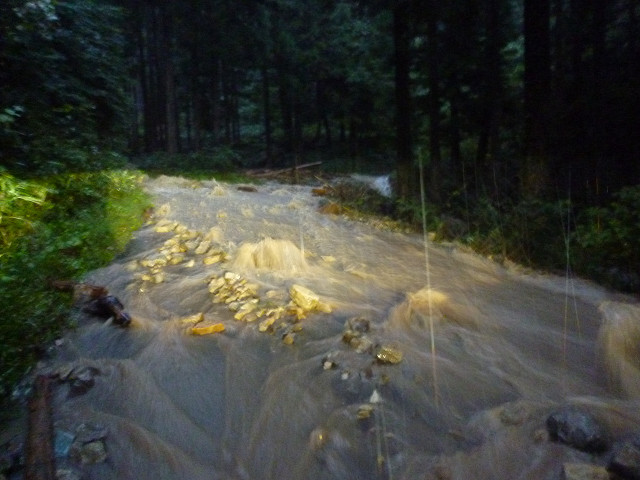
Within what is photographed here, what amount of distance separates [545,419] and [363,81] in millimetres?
25126

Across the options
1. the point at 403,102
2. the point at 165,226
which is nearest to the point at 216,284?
the point at 165,226

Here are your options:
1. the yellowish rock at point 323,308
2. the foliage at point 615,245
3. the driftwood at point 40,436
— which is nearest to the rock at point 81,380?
the driftwood at point 40,436

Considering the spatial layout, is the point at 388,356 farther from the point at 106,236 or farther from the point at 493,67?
the point at 493,67

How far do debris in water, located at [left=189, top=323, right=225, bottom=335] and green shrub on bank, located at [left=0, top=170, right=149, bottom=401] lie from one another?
1.23m

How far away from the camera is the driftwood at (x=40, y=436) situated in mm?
3121

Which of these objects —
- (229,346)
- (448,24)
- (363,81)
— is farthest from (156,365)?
(363,81)

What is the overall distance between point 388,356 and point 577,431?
162cm

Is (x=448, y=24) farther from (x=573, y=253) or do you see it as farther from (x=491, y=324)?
(x=491, y=324)

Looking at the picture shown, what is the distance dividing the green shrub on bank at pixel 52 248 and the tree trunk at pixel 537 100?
23.0 ft

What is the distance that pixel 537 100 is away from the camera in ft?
31.6

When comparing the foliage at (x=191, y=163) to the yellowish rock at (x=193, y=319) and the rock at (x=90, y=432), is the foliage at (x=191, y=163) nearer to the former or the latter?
the yellowish rock at (x=193, y=319)

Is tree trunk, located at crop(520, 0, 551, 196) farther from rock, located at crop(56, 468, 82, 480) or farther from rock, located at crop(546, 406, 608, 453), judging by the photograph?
rock, located at crop(56, 468, 82, 480)

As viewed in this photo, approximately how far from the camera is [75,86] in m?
10.4

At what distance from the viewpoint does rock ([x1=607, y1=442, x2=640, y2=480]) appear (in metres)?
3.03
